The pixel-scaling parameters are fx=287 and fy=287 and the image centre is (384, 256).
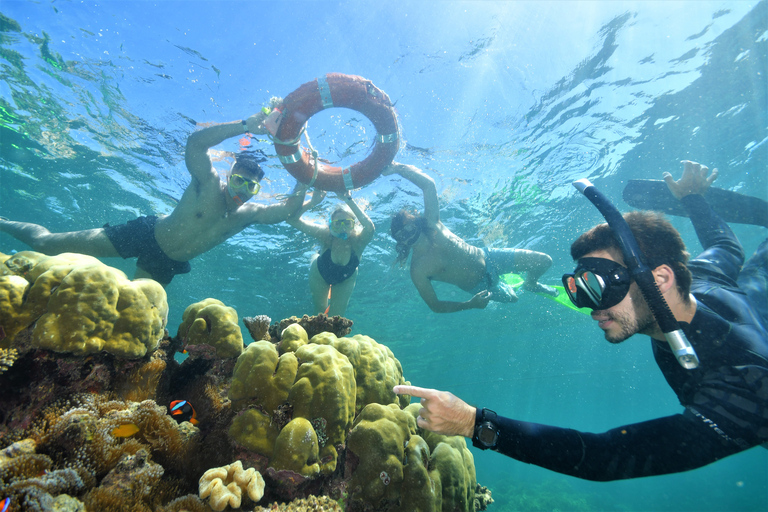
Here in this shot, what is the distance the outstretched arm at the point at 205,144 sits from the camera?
6.93 meters

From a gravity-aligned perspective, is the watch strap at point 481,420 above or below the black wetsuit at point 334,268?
below

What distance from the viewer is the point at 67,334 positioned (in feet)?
7.75

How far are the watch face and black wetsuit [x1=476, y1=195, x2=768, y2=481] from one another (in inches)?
2.4

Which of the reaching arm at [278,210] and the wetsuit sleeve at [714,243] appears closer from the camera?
the wetsuit sleeve at [714,243]

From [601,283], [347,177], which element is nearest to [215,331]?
[601,283]

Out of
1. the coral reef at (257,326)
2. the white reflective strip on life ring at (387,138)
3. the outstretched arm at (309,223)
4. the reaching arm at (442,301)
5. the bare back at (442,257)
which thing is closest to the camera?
the coral reef at (257,326)

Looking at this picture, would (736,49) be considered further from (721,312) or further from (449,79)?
(721,312)

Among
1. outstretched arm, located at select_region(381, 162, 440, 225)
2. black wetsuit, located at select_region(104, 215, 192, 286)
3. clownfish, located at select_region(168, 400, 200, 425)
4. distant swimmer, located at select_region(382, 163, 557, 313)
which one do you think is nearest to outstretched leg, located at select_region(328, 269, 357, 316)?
distant swimmer, located at select_region(382, 163, 557, 313)

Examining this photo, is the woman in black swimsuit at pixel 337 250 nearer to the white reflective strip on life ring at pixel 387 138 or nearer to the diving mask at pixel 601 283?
the white reflective strip on life ring at pixel 387 138

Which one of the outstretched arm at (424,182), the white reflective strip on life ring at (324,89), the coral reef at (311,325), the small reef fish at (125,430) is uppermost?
the outstretched arm at (424,182)

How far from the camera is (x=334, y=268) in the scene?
912 cm

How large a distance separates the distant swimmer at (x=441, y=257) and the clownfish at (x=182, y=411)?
23.4 feet

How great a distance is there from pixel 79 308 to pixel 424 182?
8256 millimetres

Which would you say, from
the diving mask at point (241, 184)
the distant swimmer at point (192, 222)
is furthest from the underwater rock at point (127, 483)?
the diving mask at point (241, 184)
